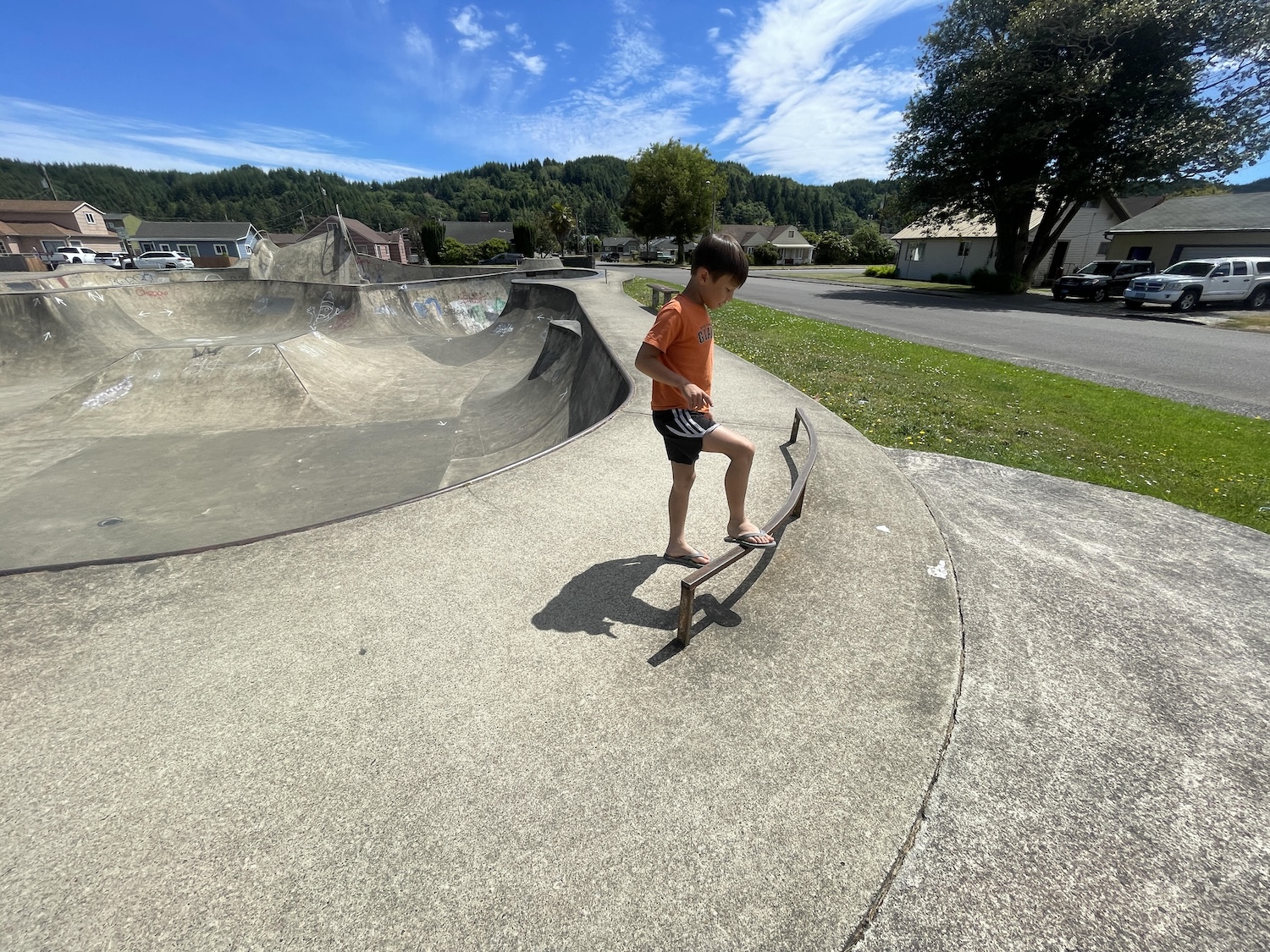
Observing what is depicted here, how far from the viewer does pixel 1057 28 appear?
21.1m

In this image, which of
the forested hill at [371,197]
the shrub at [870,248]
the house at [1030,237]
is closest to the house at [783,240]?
the shrub at [870,248]

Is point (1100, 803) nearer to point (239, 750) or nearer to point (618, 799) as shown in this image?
point (618, 799)

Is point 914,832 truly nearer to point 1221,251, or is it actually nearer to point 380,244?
point 1221,251

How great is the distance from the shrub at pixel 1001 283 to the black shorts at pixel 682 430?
32.0m

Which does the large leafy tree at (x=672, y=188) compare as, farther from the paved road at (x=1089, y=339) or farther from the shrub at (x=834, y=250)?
the paved road at (x=1089, y=339)

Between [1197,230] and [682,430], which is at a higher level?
[1197,230]

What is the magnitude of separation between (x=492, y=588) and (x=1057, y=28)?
31110 millimetres

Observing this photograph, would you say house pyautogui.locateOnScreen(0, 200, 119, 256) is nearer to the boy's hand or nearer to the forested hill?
the forested hill

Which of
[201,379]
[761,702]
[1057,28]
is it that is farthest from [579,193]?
[761,702]

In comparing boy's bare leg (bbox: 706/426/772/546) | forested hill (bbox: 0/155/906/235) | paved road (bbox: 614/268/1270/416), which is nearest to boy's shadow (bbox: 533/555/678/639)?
boy's bare leg (bbox: 706/426/772/546)

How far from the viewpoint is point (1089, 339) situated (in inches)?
538

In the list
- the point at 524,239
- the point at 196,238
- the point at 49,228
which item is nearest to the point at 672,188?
the point at 524,239

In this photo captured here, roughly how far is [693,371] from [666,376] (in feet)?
0.84

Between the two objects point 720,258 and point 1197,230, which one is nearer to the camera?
point 720,258
